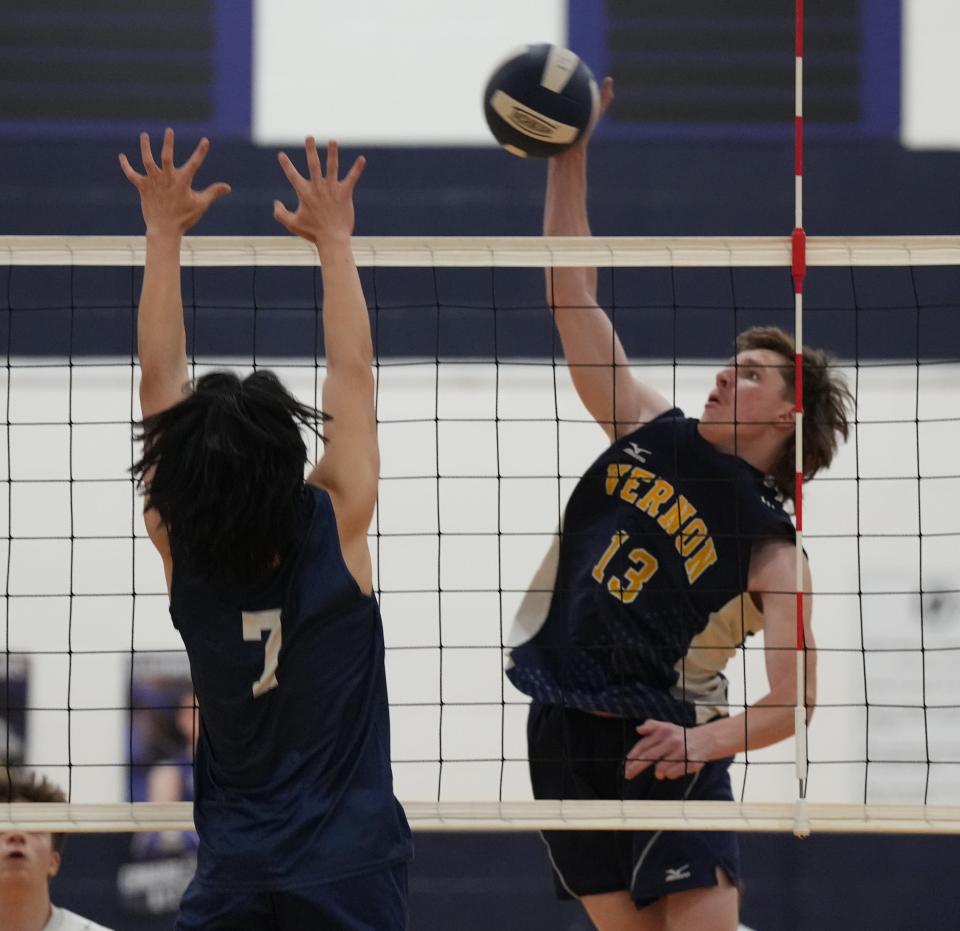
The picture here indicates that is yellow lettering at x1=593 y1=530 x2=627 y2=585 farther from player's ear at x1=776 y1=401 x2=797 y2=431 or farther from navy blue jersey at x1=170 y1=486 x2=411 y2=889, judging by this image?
navy blue jersey at x1=170 y1=486 x2=411 y2=889

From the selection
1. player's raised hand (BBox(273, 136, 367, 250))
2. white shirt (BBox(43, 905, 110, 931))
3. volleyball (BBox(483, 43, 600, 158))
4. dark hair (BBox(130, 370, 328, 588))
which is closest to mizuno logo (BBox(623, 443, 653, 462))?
volleyball (BBox(483, 43, 600, 158))

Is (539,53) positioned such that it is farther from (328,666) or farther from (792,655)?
(328,666)

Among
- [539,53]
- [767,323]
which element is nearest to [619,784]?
[539,53]

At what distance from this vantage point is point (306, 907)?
2.29 metres

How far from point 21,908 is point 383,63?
361 cm

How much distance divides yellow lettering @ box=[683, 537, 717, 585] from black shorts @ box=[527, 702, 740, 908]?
1.26 ft

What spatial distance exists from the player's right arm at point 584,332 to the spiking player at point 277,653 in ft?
4.56

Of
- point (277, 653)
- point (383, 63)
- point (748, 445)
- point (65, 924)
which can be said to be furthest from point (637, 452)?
point (383, 63)

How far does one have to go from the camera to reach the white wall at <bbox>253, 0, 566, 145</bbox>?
601cm

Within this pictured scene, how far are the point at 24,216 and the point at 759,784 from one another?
12.2 ft

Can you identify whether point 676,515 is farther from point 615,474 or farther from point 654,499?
point 615,474

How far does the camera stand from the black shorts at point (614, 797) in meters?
3.46

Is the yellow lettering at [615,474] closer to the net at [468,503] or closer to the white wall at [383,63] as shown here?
the net at [468,503]

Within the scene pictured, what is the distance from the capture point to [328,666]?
236 centimetres
